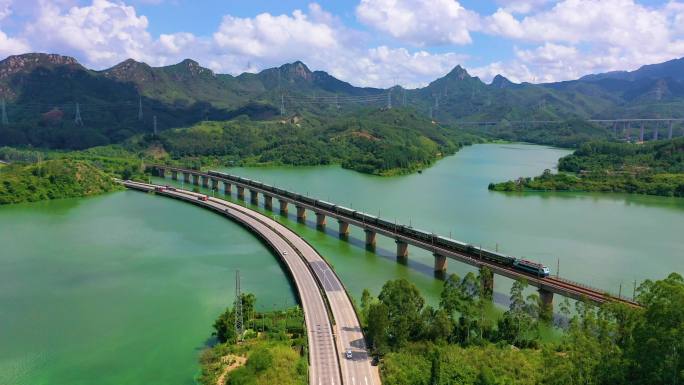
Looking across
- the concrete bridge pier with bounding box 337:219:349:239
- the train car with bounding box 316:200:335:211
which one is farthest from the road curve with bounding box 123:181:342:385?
the train car with bounding box 316:200:335:211

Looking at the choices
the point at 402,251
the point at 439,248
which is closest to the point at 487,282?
the point at 439,248

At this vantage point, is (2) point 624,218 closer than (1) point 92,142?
Yes

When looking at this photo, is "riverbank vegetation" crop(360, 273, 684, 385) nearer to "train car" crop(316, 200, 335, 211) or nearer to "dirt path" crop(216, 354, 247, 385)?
"dirt path" crop(216, 354, 247, 385)

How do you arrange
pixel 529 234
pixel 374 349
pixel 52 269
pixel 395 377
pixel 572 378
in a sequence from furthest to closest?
pixel 529 234, pixel 52 269, pixel 374 349, pixel 395 377, pixel 572 378

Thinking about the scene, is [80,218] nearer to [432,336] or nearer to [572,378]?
[432,336]

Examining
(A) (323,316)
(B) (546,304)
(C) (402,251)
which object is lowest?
(A) (323,316)

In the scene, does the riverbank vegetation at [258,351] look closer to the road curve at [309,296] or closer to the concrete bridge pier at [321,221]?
the road curve at [309,296]

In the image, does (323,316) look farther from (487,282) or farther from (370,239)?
(370,239)

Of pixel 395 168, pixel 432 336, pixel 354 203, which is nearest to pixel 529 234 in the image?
pixel 354 203
